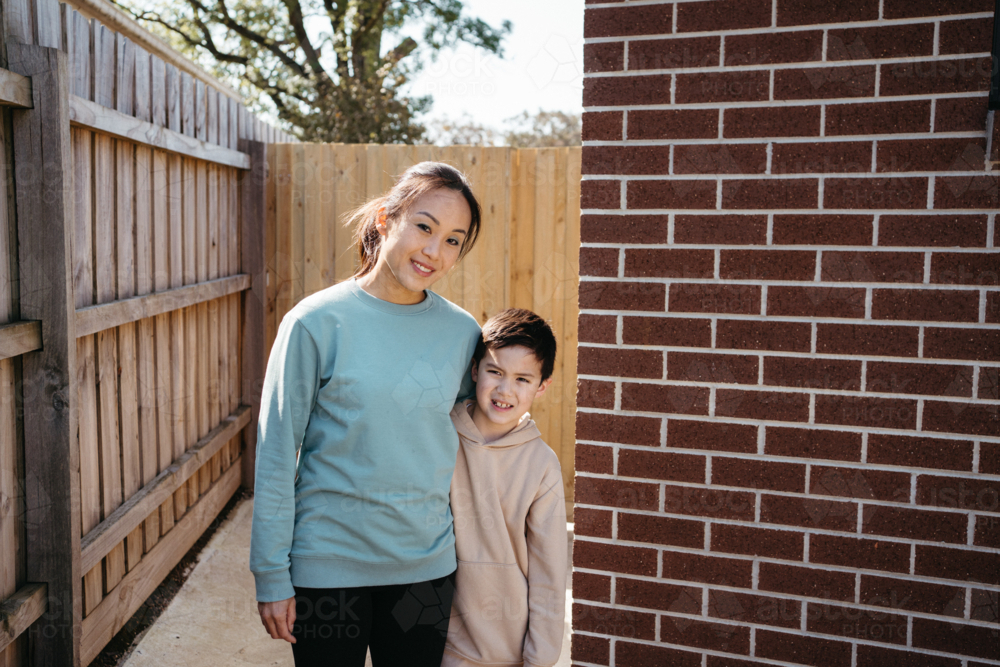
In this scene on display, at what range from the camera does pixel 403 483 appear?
6.07ft

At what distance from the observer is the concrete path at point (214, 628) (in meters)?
3.23

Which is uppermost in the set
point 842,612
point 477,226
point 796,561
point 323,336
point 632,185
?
point 632,185

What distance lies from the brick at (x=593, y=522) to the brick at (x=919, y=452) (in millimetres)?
787

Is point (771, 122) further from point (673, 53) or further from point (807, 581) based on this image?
point (807, 581)

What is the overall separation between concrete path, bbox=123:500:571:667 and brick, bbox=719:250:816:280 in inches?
75.8

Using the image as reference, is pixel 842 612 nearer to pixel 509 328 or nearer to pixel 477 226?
pixel 509 328

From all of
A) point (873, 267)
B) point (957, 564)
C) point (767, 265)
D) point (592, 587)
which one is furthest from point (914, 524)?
point (592, 587)

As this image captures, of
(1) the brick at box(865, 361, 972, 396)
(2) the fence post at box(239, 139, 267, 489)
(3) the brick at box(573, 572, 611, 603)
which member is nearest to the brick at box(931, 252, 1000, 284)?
(1) the brick at box(865, 361, 972, 396)

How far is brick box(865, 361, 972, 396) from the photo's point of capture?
205 centimetres

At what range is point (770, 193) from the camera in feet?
7.00

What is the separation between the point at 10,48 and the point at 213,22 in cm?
1370

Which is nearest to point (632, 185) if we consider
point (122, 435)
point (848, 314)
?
point (848, 314)

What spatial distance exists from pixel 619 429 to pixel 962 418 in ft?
3.11

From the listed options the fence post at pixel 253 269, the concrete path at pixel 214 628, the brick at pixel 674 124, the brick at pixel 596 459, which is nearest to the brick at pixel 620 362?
the brick at pixel 596 459
